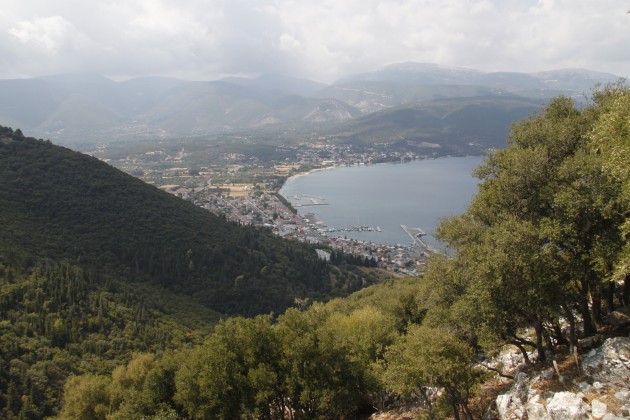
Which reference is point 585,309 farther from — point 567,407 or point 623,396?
point 567,407

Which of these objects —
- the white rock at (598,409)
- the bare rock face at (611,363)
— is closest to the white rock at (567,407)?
the white rock at (598,409)

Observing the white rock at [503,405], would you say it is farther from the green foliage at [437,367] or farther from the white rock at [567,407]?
the white rock at [567,407]

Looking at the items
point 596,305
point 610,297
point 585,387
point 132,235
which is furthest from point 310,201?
point 585,387

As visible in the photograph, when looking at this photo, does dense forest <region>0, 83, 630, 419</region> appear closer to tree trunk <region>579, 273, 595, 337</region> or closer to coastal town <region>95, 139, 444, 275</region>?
tree trunk <region>579, 273, 595, 337</region>

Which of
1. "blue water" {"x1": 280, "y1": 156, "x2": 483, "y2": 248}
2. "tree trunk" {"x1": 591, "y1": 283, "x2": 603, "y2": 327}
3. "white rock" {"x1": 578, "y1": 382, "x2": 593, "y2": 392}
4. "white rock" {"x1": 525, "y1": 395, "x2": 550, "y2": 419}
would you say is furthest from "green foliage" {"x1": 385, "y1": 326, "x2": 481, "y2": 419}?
"blue water" {"x1": 280, "y1": 156, "x2": 483, "y2": 248}

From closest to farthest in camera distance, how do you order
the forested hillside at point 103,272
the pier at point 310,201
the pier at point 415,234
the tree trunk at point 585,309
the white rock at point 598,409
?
the white rock at point 598,409 < the tree trunk at point 585,309 < the forested hillside at point 103,272 < the pier at point 415,234 < the pier at point 310,201

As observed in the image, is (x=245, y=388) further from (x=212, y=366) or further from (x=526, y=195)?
(x=526, y=195)

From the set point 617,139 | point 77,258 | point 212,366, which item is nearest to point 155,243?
point 77,258
